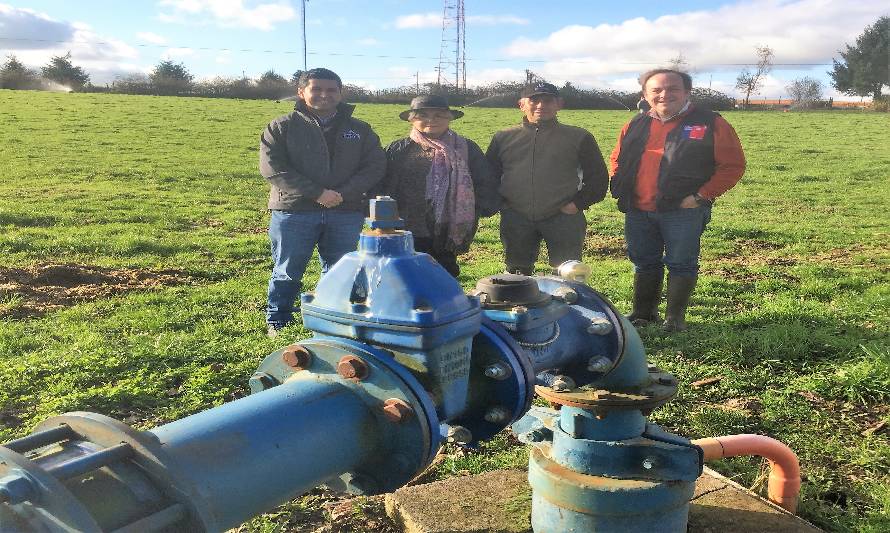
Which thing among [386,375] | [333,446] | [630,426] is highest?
[386,375]

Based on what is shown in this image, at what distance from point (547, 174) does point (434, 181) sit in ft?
2.76

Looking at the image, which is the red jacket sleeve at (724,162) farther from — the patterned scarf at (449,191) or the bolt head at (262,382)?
the bolt head at (262,382)

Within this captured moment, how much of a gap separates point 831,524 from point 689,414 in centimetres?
104

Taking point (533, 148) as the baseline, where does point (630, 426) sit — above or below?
below

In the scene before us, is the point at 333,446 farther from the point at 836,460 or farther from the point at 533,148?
the point at 533,148

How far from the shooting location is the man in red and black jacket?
5047mm

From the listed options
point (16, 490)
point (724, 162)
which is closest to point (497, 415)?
point (16, 490)

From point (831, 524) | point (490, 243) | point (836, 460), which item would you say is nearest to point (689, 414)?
point (836, 460)

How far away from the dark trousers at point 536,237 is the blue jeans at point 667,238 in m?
0.43

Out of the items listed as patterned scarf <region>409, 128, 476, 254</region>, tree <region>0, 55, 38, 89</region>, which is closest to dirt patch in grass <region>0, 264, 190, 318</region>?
patterned scarf <region>409, 128, 476, 254</region>

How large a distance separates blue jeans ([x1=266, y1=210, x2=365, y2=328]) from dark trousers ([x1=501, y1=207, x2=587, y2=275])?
1093 millimetres

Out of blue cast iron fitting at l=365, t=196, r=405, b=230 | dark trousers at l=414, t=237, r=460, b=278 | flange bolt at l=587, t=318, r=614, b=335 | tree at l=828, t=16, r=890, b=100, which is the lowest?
dark trousers at l=414, t=237, r=460, b=278

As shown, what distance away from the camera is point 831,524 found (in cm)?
287

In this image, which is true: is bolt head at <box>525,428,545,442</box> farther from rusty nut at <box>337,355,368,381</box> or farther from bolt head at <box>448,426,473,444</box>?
rusty nut at <box>337,355,368,381</box>
